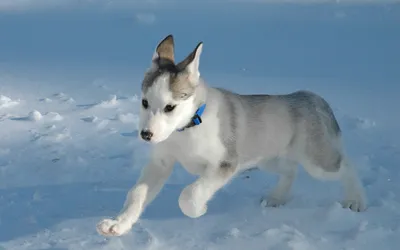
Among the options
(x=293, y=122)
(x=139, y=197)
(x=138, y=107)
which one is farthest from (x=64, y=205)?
(x=138, y=107)

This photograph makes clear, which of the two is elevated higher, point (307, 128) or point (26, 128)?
point (307, 128)

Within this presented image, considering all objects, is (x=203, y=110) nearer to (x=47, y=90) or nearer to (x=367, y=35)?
(x=47, y=90)

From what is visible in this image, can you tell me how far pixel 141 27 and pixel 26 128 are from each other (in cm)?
347

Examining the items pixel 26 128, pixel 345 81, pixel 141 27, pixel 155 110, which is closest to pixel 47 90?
pixel 26 128

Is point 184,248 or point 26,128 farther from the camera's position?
point 26,128

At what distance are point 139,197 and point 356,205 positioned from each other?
4.56 feet

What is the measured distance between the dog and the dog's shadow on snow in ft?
1.44

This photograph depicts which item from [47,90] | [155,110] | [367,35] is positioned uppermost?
[155,110]

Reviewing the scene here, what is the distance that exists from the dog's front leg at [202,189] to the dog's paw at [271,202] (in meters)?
0.54

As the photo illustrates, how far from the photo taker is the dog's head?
3055mm

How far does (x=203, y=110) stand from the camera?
3377 mm

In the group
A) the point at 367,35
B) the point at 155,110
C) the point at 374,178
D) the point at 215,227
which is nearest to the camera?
the point at 155,110

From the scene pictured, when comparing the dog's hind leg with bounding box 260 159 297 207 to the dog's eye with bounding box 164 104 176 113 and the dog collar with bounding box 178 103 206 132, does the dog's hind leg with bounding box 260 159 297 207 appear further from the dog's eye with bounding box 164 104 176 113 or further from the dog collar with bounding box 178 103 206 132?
the dog's eye with bounding box 164 104 176 113

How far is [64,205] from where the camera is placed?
3.89 meters
